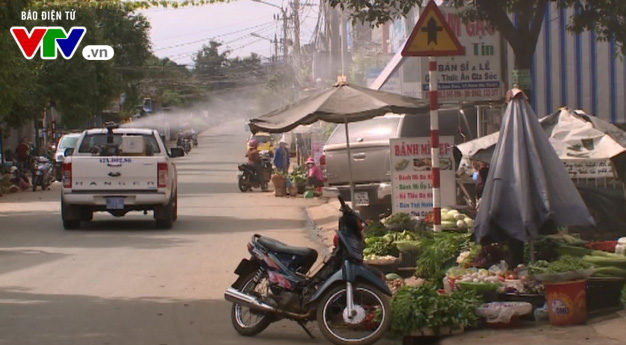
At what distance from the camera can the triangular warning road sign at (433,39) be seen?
1062cm

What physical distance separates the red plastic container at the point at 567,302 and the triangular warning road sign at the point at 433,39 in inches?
129

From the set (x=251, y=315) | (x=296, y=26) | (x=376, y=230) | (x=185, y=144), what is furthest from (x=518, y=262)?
(x=185, y=144)

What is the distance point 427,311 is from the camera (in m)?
8.27

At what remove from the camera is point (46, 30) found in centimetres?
3647

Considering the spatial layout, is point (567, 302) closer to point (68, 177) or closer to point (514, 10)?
point (514, 10)

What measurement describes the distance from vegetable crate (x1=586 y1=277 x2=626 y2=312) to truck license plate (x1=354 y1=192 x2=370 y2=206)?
7894mm

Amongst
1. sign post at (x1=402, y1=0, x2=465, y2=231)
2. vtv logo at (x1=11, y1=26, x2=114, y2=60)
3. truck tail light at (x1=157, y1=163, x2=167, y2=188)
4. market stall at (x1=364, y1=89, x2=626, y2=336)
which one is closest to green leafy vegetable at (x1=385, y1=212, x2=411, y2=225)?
market stall at (x1=364, y1=89, x2=626, y2=336)

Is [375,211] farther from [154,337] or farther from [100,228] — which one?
[154,337]

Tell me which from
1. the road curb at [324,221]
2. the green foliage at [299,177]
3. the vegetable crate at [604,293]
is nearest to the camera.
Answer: the vegetable crate at [604,293]

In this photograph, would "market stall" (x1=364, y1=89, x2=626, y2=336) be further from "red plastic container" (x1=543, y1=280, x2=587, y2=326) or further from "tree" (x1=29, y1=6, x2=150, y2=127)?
"tree" (x1=29, y1=6, x2=150, y2=127)

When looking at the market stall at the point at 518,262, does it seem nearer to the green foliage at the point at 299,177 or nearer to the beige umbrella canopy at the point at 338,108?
the beige umbrella canopy at the point at 338,108

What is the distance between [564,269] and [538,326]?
593mm

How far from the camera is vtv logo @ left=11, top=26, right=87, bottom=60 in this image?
3095 centimetres

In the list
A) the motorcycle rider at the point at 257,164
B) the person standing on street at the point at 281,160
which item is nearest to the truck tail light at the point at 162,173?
the motorcycle rider at the point at 257,164
